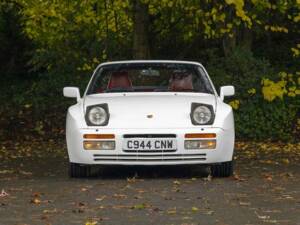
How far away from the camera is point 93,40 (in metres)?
21.5

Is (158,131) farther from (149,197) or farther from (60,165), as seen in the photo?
(60,165)

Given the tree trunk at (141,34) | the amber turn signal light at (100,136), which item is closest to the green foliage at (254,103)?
the tree trunk at (141,34)

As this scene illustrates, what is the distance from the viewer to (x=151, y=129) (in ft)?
31.4

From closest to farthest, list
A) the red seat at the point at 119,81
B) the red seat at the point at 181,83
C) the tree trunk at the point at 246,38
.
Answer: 1. the red seat at the point at 181,83
2. the red seat at the point at 119,81
3. the tree trunk at the point at 246,38

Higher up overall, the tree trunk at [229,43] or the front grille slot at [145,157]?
the tree trunk at [229,43]

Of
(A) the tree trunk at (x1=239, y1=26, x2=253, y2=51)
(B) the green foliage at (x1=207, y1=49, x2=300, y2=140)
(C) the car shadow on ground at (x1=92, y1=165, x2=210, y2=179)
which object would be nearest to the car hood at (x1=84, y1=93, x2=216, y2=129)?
(C) the car shadow on ground at (x1=92, y1=165, x2=210, y2=179)

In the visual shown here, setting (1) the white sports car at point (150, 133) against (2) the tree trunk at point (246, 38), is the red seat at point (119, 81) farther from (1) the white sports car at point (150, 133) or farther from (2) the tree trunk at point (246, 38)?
(2) the tree trunk at point (246, 38)

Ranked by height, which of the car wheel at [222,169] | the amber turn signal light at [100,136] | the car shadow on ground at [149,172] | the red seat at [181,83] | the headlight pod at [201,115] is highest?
the red seat at [181,83]

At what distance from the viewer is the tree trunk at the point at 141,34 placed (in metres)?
19.1

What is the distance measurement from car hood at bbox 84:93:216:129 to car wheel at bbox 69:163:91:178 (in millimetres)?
738

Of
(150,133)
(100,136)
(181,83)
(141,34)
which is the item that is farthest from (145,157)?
(141,34)

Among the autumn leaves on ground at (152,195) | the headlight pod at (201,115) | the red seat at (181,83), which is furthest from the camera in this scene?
the red seat at (181,83)

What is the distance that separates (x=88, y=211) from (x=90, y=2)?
13.0m

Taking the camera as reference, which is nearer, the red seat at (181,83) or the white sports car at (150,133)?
the white sports car at (150,133)
